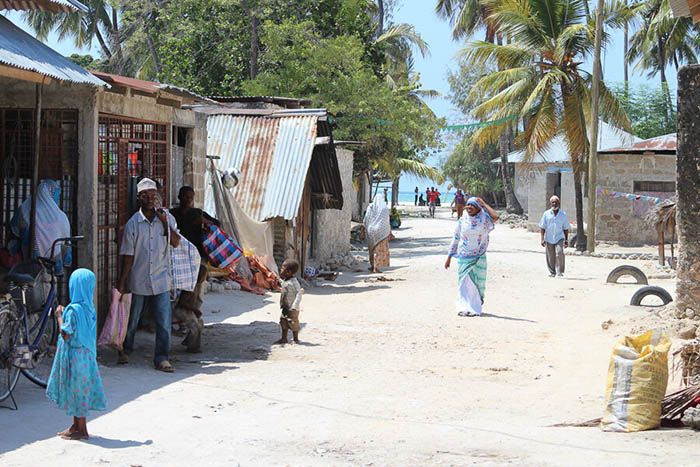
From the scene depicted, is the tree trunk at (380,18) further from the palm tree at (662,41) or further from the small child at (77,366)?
the small child at (77,366)

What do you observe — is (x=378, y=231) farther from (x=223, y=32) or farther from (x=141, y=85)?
(x=223, y=32)

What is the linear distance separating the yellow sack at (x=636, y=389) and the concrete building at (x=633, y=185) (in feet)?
65.1

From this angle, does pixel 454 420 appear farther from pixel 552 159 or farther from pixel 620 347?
pixel 552 159

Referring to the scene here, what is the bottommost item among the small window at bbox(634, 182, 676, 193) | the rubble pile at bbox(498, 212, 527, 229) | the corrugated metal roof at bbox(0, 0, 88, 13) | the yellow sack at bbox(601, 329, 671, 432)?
the yellow sack at bbox(601, 329, 671, 432)

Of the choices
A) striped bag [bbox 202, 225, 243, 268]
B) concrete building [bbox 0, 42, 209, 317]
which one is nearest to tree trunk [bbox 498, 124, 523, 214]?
striped bag [bbox 202, 225, 243, 268]

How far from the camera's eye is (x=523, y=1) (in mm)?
24672

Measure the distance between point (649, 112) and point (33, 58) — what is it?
44.6 metres

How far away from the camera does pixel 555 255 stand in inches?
662

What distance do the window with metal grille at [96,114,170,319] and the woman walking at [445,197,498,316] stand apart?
4.50 meters

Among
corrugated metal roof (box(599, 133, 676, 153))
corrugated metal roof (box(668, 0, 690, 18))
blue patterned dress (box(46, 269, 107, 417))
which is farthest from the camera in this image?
corrugated metal roof (box(599, 133, 676, 153))

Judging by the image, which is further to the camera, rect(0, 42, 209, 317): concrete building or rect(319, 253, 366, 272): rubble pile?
rect(319, 253, 366, 272): rubble pile

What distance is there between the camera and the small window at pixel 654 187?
24453 mm

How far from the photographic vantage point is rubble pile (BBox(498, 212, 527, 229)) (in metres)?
36.9

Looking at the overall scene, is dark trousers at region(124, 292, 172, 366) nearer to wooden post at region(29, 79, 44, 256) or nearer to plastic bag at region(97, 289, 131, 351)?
plastic bag at region(97, 289, 131, 351)
